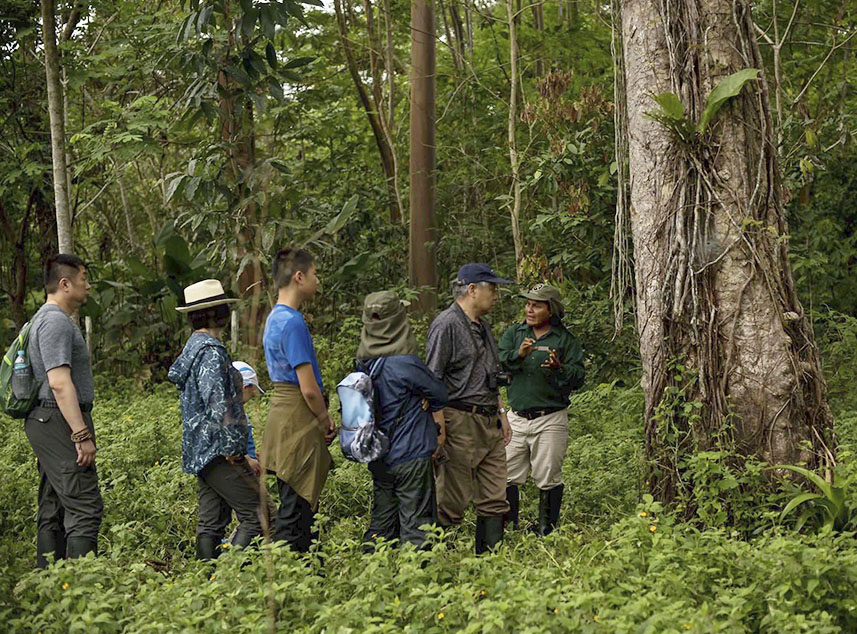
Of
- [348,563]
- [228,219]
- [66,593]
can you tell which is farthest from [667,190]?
[228,219]

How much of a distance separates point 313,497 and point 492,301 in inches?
62.6

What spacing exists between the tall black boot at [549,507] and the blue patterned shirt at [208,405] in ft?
6.74

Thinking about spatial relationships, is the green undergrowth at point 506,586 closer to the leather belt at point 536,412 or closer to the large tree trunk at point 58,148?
the leather belt at point 536,412

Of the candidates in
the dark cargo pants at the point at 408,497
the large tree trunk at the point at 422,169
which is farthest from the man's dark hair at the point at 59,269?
the large tree trunk at the point at 422,169

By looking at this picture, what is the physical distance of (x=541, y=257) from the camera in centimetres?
1024

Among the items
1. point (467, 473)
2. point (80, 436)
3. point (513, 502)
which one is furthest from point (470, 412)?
point (80, 436)

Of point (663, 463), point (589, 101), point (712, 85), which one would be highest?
point (589, 101)

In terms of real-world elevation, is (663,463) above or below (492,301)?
below

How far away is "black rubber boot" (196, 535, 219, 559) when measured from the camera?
5.52 meters

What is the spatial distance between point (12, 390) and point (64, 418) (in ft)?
1.25

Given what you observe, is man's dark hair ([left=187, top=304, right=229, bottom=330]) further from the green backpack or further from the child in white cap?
the green backpack

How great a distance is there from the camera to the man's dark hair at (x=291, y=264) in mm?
5355

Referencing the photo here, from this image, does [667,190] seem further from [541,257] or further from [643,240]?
[541,257]

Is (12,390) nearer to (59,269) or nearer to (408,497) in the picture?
(59,269)
